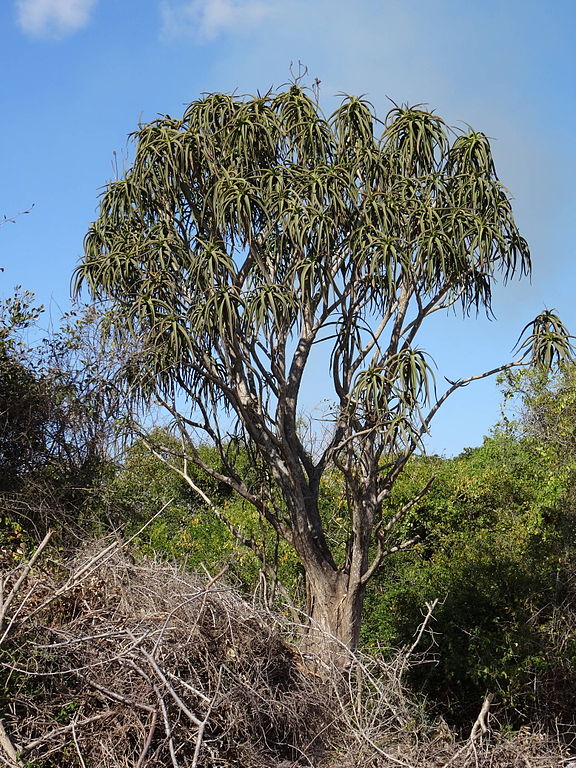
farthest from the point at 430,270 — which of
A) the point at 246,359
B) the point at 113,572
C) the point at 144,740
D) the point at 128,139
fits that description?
the point at 144,740

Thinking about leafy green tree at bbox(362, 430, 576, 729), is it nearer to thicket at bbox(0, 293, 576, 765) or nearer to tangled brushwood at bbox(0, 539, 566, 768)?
thicket at bbox(0, 293, 576, 765)

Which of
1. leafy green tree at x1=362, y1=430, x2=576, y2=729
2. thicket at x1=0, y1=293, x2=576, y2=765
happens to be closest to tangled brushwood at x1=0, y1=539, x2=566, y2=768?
thicket at x1=0, y1=293, x2=576, y2=765

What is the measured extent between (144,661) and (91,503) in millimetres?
4013

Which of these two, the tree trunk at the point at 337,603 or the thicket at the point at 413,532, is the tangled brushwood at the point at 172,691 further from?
the tree trunk at the point at 337,603

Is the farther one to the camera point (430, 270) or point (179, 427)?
point (179, 427)

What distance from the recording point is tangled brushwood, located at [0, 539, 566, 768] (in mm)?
5199

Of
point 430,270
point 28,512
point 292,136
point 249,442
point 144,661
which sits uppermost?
point 292,136

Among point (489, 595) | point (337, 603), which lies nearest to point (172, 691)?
point (337, 603)

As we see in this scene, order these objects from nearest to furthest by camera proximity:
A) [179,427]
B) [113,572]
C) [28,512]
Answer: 1. [113,572]
2. [28,512]
3. [179,427]

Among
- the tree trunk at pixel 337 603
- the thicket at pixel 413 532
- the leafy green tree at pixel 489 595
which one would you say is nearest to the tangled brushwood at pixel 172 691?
the thicket at pixel 413 532

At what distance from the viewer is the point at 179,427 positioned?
9.02 metres

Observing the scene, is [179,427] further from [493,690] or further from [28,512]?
[493,690]

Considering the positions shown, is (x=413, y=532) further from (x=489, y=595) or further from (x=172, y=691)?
(x=172, y=691)

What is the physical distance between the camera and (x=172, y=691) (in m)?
4.93
